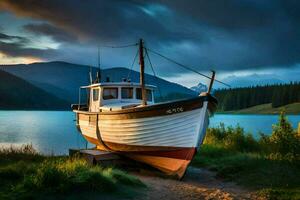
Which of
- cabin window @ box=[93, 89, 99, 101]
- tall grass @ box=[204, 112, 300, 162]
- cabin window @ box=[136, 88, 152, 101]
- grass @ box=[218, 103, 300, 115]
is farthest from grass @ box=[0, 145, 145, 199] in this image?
grass @ box=[218, 103, 300, 115]

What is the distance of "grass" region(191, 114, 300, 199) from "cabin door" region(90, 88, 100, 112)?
5.07 metres

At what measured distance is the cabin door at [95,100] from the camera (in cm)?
1720

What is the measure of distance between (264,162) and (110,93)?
739 centimetres

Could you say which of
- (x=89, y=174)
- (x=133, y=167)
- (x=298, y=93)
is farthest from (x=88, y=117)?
(x=298, y=93)

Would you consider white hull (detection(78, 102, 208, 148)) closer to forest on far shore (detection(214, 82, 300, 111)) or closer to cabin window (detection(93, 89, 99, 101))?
cabin window (detection(93, 89, 99, 101))

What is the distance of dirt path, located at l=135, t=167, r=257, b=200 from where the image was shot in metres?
9.81

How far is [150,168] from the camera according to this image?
1445 cm

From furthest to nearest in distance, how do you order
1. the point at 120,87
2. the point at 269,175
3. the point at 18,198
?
the point at 120,87 < the point at 269,175 < the point at 18,198

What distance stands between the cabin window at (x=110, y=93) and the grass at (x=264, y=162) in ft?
15.0

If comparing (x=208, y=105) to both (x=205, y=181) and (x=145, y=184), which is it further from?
(x=145, y=184)

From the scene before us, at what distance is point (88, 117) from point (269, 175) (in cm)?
905

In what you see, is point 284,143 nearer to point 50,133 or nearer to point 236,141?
point 236,141

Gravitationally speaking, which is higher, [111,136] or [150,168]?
[111,136]

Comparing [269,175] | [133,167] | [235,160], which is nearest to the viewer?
[269,175]
